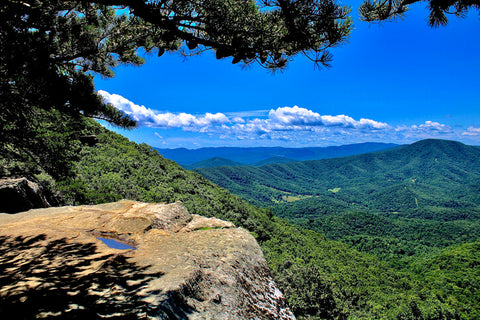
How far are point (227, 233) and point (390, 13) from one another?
670 cm

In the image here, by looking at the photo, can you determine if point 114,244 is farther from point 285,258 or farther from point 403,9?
Answer: point 285,258

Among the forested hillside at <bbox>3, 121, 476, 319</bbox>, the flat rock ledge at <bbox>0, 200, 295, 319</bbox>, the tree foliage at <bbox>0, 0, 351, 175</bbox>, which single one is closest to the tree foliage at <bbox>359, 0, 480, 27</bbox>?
the tree foliage at <bbox>0, 0, 351, 175</bbox>

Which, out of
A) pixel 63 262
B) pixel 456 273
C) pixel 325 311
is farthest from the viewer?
pixel 456 273

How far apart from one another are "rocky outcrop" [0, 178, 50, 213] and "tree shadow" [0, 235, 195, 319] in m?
4.57

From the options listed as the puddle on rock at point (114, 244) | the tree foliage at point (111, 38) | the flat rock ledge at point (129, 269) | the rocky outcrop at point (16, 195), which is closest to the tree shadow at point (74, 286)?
the flat rock ledge at point (129, 269)

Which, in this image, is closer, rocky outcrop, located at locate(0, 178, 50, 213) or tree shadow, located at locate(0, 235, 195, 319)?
tree shadow, located at locate(0, 235, 195, 319)

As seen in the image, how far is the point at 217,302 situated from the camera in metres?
A: 3.72

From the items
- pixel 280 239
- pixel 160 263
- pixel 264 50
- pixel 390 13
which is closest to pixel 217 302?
pixel 160 263

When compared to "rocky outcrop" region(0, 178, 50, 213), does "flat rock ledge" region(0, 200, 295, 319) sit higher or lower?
lower

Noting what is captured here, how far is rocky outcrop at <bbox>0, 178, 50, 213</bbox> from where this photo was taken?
789cm

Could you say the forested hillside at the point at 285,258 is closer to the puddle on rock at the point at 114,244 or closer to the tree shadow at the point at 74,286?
the puddle on rock at the point at 114,244

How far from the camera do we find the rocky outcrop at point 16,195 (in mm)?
7891

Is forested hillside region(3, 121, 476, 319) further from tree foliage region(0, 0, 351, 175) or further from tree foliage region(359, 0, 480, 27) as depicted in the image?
tree foliage region(359, 0, 480, 27)

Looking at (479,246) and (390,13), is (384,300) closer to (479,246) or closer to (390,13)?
(390,13)
